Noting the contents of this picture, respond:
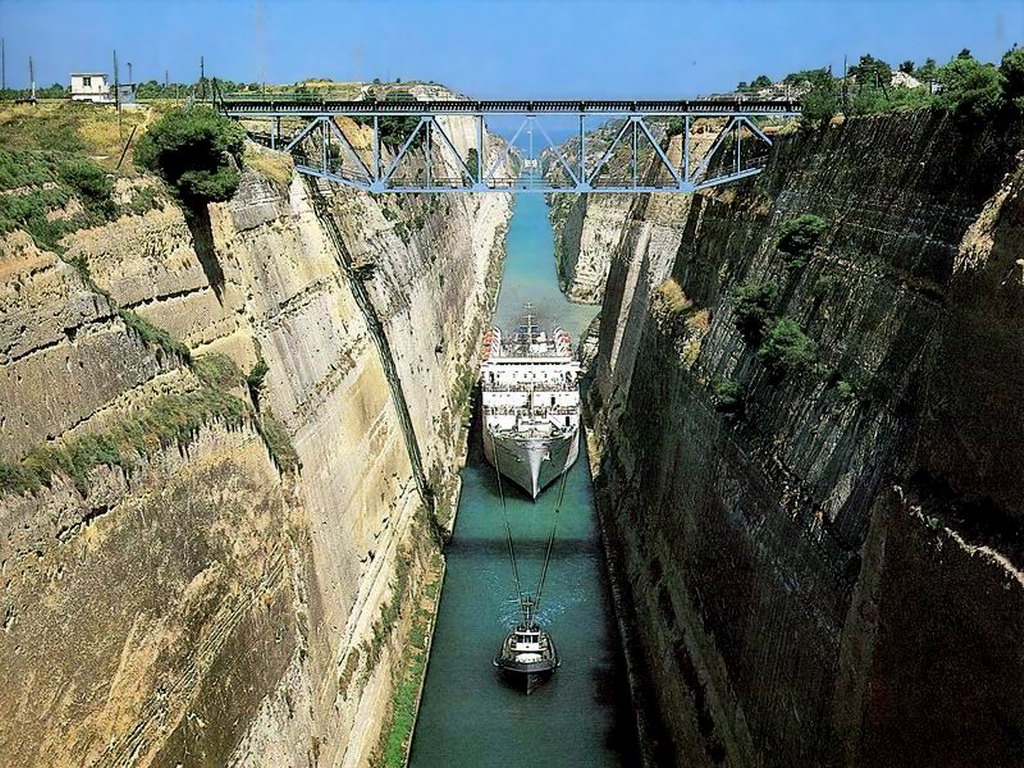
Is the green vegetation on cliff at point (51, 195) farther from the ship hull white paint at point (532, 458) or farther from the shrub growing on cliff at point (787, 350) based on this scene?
the ship hull white paint at point (532, 458)

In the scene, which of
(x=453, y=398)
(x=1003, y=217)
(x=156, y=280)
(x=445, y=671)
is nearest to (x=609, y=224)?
(x=453, y=398)

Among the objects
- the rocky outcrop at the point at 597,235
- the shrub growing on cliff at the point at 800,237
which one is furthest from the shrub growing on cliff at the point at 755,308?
the rocky outcrop at the point at 597,235

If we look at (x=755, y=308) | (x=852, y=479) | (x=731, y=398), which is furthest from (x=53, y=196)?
(x=755, y=308)

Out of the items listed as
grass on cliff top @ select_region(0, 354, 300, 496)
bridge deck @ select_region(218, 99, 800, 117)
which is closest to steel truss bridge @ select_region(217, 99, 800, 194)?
bridge deck @ select_region(218, 99, 800, 117)

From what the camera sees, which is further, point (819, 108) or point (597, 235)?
point (597, 235)

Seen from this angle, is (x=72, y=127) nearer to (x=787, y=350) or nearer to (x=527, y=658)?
(x=527, y=658)
